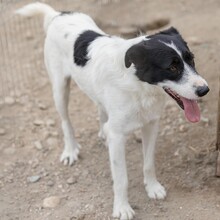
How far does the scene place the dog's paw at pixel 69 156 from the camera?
4.98 meters

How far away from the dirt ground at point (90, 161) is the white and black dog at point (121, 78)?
0.59 feet

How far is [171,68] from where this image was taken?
11.2ft

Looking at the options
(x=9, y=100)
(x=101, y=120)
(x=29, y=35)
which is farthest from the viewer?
(x=29, y=35)

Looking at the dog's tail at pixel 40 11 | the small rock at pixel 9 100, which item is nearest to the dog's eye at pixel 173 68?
the dog's tail at pixel 40 11

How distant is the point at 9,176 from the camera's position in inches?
190

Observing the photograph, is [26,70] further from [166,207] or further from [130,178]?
[166,207]

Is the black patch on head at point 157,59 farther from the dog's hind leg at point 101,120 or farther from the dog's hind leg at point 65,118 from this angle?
the dog's hind leg at point 101,120

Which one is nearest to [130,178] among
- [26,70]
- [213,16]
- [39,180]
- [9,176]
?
[39,180]

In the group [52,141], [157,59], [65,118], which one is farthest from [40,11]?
[157,59]

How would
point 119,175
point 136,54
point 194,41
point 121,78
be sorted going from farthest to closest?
point 194,41 → point 119,175 → point 121,78 → point 136,54

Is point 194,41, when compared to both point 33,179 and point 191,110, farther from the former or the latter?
point 191,110

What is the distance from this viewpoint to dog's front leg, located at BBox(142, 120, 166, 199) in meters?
4.21

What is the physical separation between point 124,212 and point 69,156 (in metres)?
1.01

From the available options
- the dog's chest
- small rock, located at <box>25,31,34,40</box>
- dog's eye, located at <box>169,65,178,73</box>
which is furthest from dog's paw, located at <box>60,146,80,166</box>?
small rock, located at <box>25,31,34,40</box>
